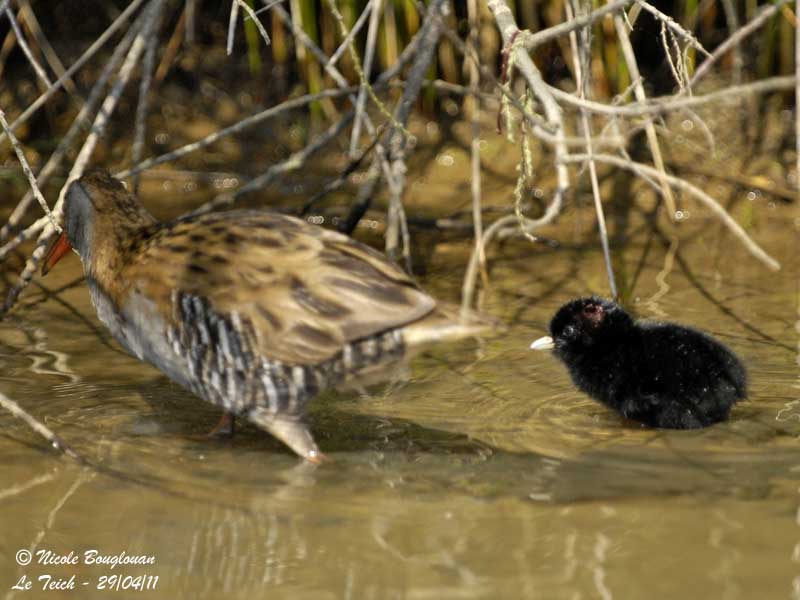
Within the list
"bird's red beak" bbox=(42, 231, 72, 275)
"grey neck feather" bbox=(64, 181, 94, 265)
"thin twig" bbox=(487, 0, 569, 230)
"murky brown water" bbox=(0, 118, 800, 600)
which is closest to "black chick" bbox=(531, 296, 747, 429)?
"murky brown water" bbox=(0, 118, 800, 600)

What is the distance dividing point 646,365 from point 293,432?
1.17m

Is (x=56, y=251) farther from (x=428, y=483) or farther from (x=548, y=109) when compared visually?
(x=548, y=109)

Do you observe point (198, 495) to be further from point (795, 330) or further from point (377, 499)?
point (795, 330)

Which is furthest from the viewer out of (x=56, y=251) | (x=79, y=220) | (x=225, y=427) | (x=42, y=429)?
(x=56, y=251)

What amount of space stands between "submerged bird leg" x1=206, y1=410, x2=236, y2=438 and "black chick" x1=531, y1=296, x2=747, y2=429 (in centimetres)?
104

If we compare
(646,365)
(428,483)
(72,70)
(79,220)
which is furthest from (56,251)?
(646,365)

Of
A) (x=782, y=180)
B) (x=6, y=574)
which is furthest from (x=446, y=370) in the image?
(x=782, y=180)

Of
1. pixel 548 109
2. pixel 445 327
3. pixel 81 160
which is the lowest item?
pixel 445 327

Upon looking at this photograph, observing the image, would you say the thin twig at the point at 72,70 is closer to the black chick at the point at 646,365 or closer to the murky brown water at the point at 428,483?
the murky brown water at the point at 428,483

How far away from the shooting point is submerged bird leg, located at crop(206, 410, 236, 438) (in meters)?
4.00

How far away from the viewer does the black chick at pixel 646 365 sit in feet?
12.9

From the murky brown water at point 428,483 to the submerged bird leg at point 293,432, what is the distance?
53mm

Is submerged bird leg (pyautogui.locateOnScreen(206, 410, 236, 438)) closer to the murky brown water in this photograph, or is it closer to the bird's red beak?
the murky brown water

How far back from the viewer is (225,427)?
4.02 meters
